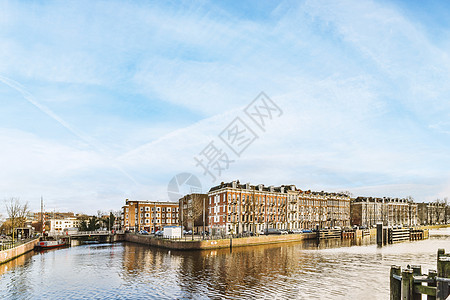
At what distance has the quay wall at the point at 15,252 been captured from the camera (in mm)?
56269

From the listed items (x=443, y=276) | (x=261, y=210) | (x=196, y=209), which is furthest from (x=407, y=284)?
(x=261, y=210)

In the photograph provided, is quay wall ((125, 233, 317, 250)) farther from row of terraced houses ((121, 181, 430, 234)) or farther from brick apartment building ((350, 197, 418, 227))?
brick apartment building ((350, 197, 418, 227))

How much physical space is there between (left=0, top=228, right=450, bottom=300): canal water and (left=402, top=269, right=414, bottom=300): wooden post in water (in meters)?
17.1

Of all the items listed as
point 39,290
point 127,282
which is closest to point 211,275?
point 127,282

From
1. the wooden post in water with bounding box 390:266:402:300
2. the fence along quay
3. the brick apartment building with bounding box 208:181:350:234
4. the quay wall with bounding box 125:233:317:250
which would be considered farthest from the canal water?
the brick apartment building with bounding box 208:181:350:234

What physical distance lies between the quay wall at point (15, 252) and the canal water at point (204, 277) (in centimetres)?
128

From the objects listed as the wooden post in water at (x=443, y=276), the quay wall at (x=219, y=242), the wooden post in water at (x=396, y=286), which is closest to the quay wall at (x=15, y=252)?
the quay wall at (x=219, y=242)

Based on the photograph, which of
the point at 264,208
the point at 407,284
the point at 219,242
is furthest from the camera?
the point at 264,208

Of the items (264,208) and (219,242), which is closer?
(219,242)

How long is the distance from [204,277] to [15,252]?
41320 mm

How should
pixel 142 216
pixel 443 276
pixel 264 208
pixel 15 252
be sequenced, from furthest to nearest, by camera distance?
pixel 142 216 < pixel 264 208 < pixel 15 252 < pixel 443 276

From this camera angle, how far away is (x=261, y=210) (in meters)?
114

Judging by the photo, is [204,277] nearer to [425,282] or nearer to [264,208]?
[425,282]

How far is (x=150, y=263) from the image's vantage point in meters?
57.7
